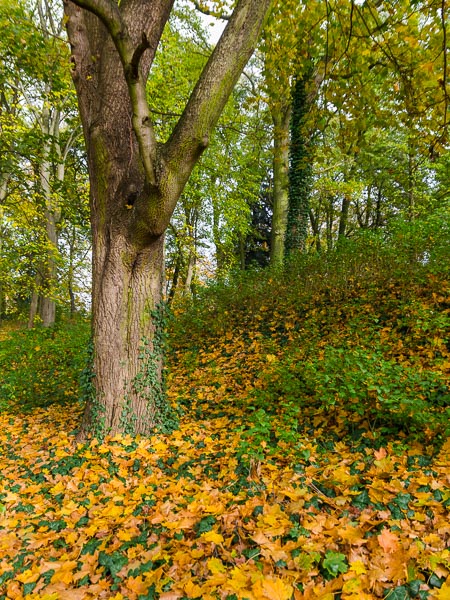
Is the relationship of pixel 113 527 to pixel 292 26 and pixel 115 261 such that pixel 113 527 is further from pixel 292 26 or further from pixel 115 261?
pixel 292 26

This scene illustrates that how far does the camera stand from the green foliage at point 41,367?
6617mm

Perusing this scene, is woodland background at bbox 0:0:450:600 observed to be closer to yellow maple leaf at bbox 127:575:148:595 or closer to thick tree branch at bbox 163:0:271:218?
yellow maple leaf at bbox 127:575:148:595

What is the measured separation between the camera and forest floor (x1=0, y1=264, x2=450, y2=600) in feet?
6.11

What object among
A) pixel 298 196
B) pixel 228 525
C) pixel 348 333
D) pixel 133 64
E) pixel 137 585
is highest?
pixel 298 196

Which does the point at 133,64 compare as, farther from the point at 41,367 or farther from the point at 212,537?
the point at 41,367

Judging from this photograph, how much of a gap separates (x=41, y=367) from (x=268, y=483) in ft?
25.5

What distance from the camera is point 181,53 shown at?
1152cm

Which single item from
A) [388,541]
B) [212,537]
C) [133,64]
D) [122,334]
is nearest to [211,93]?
[133,64]

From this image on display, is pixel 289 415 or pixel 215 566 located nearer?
pixel 215 566

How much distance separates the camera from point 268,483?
279 centimetres

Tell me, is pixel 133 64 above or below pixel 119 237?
above

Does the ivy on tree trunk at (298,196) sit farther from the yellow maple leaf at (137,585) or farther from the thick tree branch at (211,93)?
the yellow maple leaf at (137,585)

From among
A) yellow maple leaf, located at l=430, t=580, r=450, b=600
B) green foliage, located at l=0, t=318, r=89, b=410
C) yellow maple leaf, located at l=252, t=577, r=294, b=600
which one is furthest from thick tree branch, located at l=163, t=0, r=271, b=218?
green foliage, located at l=0, t=318, r=89, b=410

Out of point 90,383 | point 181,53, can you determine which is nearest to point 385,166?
point 181,53
